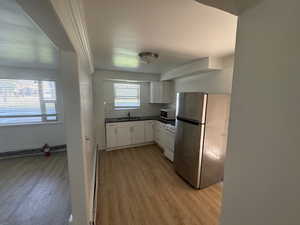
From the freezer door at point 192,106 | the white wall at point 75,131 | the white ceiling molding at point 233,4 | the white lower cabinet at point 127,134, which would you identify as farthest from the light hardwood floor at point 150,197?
the white ceiling molding at point 233,4

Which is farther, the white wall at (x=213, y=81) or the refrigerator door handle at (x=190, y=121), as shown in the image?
the white wall at (x=213, y=81)

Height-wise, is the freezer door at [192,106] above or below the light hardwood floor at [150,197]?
above

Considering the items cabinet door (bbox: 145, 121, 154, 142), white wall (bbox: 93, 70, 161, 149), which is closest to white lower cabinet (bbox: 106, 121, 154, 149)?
cabinet door (bbox: 145, 121, 154, 142)

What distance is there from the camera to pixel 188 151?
237cm

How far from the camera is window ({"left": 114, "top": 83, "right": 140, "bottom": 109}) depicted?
13.6 feet

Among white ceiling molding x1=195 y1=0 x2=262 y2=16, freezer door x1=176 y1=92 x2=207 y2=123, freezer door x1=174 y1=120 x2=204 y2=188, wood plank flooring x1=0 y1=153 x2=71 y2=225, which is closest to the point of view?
white ceiling molding x1=195 y1=0 x2=262 y2=16

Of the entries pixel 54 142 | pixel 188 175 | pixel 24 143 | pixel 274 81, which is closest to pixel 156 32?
pixel 274 81

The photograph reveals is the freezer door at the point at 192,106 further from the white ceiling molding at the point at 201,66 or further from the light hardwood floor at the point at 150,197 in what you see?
the light hardwood floor at the point at 150,197

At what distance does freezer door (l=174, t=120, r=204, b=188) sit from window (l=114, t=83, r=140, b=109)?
7.09 ft

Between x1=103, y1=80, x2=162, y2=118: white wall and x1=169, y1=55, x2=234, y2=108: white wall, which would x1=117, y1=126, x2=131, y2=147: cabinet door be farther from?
x1=169, y1=55, x2=234, y2=108: white wall

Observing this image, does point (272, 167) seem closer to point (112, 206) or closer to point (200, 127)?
point (200, 127)

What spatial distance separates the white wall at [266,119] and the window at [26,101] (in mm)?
4390

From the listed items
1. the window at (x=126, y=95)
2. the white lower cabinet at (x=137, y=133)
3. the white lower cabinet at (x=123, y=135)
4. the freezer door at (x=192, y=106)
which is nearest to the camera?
the freezer door at (x=192, y=106)

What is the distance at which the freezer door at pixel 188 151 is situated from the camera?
2.20 meters
